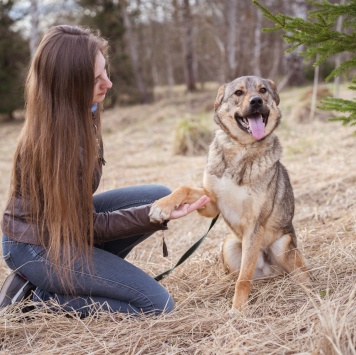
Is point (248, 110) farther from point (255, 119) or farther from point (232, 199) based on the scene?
point (232, 199)

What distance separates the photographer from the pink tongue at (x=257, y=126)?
307 centimetres

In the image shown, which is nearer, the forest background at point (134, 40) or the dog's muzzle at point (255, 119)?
the dog's muzzle at point (255, 119)

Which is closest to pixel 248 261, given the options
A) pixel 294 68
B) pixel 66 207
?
pixel 66 207

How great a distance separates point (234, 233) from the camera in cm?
324

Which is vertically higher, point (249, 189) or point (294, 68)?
point (249, 189)

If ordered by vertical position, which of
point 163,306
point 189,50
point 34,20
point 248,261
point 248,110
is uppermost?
point 34,20

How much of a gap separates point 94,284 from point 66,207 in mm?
488

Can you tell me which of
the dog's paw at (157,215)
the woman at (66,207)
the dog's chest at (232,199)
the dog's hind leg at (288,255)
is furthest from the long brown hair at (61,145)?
the dog's hind leg at (288,255)

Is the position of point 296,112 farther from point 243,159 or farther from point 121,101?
point 121,101

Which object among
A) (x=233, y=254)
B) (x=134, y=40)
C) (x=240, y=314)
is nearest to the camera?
(x=240, y=314)

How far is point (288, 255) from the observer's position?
10.5 ft

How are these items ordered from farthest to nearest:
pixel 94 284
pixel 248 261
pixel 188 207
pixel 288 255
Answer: pixel 288 255, pixel 248 261, pixel 188 207, pixel 94 284

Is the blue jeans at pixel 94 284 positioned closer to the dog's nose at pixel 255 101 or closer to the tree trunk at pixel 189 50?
the dog's nose at pixel 255 101

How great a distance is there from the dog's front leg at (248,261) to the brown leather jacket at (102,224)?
0.57 m
